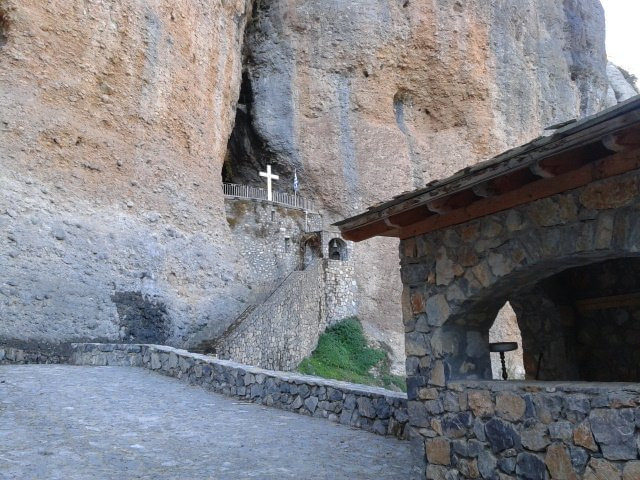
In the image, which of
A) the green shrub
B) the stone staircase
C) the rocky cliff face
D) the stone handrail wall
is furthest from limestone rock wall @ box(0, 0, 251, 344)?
the green shrub

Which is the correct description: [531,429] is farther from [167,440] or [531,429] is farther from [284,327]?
[284,327]

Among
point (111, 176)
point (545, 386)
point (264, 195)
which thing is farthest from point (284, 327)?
point (545, 386)

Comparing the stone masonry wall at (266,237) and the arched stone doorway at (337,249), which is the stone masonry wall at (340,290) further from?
the stone masonry wall at (266,237)

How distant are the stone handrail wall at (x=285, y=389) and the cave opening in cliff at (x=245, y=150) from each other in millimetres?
13149

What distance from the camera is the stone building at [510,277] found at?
347cm

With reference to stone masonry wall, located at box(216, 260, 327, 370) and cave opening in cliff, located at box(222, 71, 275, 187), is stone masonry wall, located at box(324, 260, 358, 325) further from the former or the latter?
cave opening in cliff, located at box(222, 71, 275, 187)

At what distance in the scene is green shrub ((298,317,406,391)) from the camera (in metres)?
18.1

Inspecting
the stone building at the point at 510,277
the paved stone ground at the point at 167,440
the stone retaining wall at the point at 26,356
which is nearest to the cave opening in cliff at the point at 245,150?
the stone retaining wall at the point at 26,356

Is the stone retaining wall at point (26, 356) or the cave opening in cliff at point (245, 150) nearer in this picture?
the stone retaining wall at point (26, 356)

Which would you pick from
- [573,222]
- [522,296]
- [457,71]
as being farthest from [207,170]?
Result: [573,222]

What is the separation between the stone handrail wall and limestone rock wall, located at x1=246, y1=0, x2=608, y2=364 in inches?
→ 439

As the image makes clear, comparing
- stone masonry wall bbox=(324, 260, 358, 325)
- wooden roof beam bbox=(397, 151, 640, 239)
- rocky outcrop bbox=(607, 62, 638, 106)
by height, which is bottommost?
wooden roof beam bbox=(397, 151, 640, 239)

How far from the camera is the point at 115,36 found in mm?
16656

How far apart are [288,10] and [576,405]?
2359 cm
